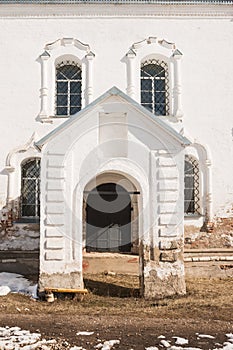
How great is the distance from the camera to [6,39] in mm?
10125

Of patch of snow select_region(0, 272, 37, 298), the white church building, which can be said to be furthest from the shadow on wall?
the white church building

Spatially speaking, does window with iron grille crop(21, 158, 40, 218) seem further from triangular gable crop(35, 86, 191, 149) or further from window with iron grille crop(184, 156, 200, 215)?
window with iron grille crop(184, 156, 200, 215)

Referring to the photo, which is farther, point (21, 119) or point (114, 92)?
point (21, 119)

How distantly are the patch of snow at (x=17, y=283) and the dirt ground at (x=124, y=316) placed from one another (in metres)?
0.40

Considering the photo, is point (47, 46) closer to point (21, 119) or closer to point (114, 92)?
point (21, 119)

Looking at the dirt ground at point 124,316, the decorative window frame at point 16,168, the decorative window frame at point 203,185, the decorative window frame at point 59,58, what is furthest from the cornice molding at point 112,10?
the dirt ground at point 124,316

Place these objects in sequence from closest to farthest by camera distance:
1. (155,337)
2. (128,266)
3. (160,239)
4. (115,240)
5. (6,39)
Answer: (155,337), (160,239), (128,266), (6,39), (115,240)

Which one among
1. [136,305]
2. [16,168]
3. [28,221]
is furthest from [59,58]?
[136,305]

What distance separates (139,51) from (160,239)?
17.1ft

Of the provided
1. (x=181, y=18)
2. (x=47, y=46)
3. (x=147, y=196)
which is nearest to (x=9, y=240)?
(x=147, y=196)

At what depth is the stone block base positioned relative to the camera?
22.9ft

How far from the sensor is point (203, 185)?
9.83 meters

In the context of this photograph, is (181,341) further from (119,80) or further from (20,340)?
(119,80)

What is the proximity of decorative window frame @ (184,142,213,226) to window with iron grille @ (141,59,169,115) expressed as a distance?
1.26 m
